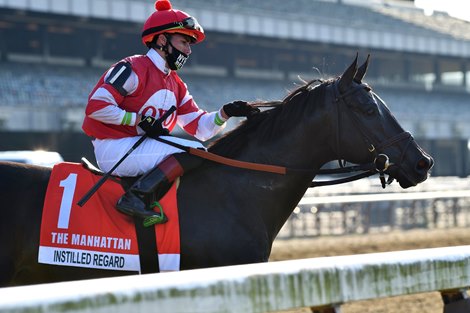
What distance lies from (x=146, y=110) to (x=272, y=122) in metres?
0.62

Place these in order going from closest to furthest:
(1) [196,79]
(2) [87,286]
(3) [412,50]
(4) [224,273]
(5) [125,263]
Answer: (2) [87,286]
(4) [224,273]
(5) [125,263]
(1) [196,79]
(3) [412,50]

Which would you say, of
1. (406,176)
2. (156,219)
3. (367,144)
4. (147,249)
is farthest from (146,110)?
(406,176)

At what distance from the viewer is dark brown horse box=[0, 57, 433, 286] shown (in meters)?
3.43

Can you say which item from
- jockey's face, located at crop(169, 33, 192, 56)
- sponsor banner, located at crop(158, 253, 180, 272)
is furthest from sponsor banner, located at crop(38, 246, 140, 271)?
jockey's face, located at crop(169, 33, 192, 56)

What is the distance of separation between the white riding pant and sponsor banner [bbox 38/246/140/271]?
41 cm

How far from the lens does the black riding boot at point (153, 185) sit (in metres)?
3.40

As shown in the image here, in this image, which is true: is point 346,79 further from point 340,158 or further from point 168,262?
point 168,262

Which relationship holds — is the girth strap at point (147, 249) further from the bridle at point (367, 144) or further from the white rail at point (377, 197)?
the white rail at point (377, 197)

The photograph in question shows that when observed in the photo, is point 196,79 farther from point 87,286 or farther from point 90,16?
point 87,286

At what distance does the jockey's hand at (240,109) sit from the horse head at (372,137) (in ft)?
1.39

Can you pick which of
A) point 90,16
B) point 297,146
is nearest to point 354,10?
point 90,16

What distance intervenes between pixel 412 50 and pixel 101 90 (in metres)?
34.4

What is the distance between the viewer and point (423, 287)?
279 cm

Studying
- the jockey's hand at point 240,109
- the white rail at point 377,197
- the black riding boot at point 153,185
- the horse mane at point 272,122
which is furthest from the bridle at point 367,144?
the white rail at point 377,197
